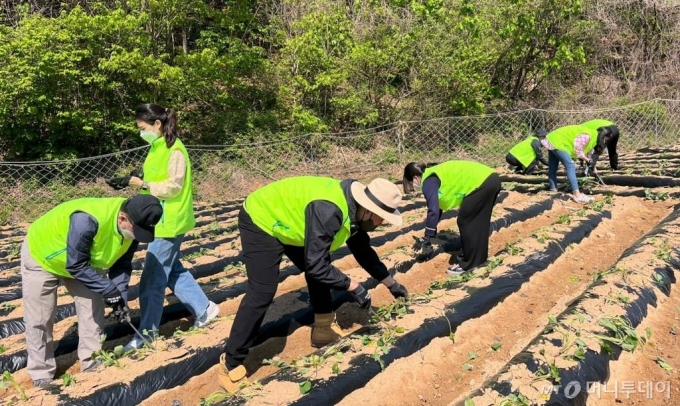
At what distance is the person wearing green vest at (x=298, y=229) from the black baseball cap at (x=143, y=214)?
47 centimetres

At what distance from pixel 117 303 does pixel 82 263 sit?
13.1 inches

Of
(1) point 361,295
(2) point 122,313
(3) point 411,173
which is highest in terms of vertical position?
(3) point 411,173

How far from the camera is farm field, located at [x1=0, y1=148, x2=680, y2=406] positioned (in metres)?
2.66

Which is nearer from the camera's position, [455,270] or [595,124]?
[455,270]

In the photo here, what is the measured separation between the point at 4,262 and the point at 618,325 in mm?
5927

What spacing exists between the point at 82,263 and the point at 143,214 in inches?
18.1

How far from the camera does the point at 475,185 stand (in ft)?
14.3

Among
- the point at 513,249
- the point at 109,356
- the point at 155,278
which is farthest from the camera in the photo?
the point at 513,249

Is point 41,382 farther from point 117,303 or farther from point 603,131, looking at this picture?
point 603,131

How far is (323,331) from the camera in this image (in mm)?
3420

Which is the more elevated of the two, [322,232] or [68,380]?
[322,232]

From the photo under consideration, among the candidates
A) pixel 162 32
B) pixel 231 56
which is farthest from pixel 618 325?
pixel 162 32

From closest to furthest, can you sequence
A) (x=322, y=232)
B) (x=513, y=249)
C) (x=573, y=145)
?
1. (x=322, y=232)
2. (x=513, y=249)
3. (x=573, y=145)

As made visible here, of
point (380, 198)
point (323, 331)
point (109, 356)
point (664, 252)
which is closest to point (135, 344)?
point (109, 356)
